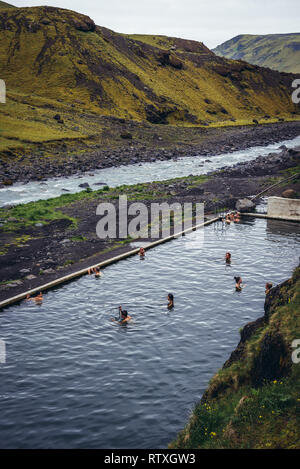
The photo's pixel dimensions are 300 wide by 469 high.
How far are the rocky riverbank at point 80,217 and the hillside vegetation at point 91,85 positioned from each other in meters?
37.3

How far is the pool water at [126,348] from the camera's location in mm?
14875

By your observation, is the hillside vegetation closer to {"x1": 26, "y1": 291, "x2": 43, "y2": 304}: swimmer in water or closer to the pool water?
{"x1": 26, "y1": 291, "x2": 43, "y2": 304}: swimmer in water

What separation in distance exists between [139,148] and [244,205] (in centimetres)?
4921

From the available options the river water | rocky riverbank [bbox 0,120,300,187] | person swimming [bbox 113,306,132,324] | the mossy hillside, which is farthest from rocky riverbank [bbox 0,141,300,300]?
rocky riverbank [bbox 0,120,300,187]

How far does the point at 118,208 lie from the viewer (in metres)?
44.8

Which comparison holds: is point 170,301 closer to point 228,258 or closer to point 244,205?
point 228,258

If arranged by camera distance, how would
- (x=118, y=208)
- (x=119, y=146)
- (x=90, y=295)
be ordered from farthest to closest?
(x=119, y=146), (x=118, y=208), (x=90, y=295)

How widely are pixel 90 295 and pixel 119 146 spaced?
2698 inches

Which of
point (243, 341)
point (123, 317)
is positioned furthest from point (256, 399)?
point (123, 317)

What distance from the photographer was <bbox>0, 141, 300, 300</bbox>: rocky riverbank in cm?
2922

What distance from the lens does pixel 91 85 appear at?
126 meters

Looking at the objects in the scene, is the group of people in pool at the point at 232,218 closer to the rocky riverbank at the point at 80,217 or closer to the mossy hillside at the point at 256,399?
the rocky riverbank at the point at 80,217
